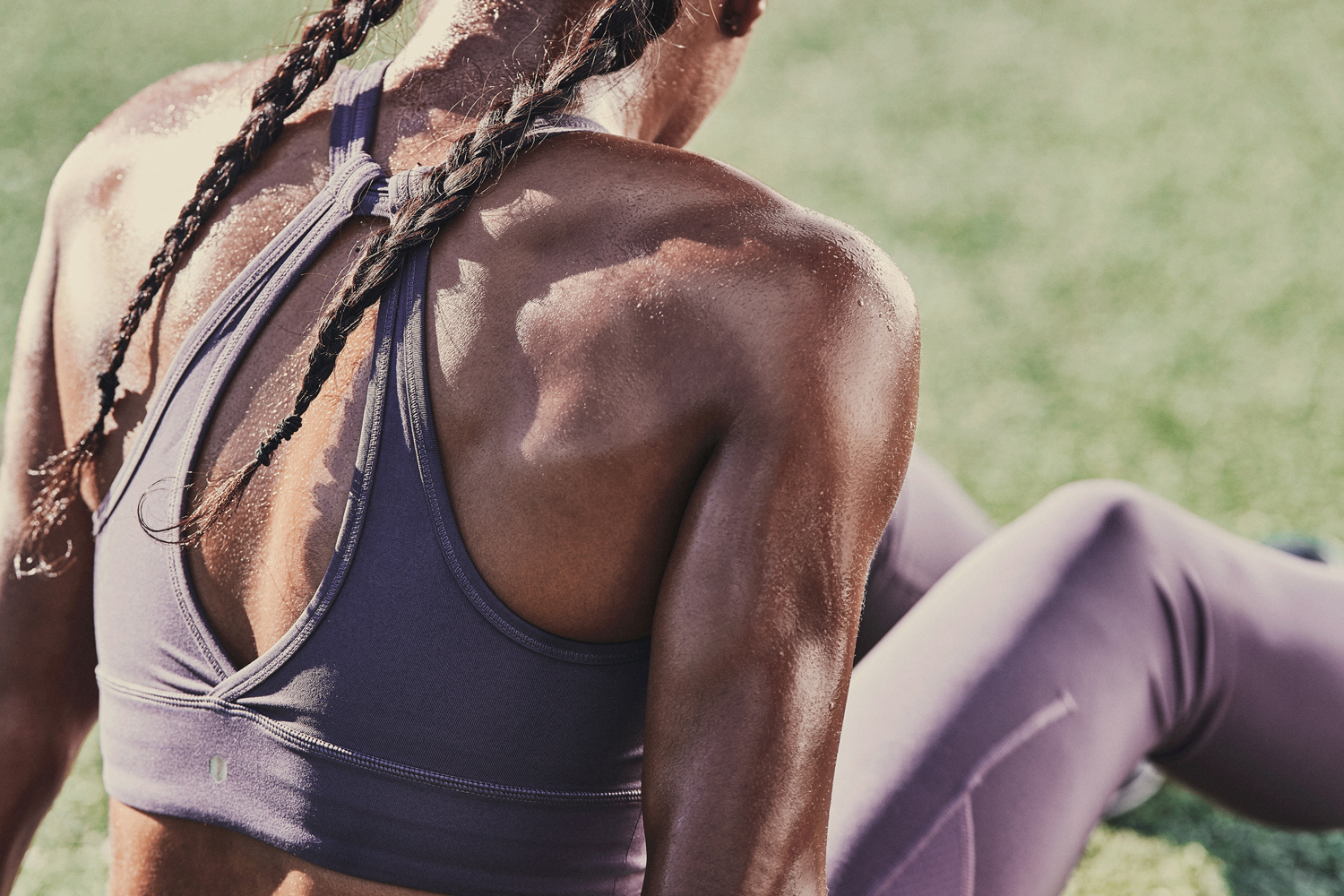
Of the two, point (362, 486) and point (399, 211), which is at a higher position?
point (399, 211)

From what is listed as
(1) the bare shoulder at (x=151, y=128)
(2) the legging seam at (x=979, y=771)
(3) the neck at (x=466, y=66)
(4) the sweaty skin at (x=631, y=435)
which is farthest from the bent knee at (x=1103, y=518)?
(1) the bare shoulder at (x=151, y=128)

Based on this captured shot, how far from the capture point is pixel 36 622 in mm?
1241

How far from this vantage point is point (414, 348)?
3.05 feet

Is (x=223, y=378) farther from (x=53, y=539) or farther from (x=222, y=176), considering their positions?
(x=53, y=539)

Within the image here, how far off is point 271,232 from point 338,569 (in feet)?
1.02

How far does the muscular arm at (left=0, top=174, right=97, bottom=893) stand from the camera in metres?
1.21

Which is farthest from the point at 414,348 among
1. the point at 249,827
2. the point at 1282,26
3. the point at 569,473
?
the point at 1282,26

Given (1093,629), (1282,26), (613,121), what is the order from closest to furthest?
(613,121) → (1093,629) → (1282,26)

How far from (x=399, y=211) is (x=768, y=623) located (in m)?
0.44

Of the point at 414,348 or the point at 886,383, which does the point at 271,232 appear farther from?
the point at 886,383

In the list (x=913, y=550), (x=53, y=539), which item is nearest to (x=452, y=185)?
(x=53, y=539)

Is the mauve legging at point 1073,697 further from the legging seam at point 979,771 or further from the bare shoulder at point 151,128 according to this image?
the bare shoulder at point 151,128

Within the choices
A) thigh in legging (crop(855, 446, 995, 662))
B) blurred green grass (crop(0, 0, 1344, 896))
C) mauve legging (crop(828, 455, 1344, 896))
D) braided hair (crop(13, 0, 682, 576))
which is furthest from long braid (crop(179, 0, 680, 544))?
blurred green grass (crop(0, 0, 1344, 896))

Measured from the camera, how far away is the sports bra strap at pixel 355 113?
105cm
